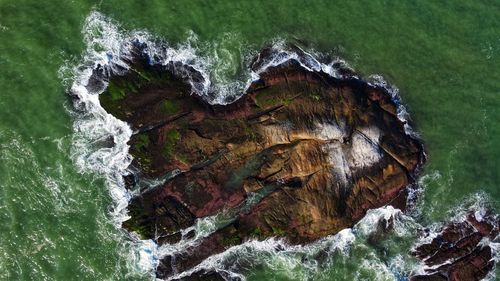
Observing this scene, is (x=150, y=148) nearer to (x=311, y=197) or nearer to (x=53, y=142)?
(x=53, y=142)

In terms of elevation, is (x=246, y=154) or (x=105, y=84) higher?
(x=105, y=84)

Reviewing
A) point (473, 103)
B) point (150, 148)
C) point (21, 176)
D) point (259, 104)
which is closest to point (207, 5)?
point (259, 104)

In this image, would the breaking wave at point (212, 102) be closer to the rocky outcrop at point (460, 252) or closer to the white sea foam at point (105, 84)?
the white sea foam at point (105, 84)

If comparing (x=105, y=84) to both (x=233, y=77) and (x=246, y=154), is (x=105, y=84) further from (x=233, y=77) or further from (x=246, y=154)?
(x=246, y=154)

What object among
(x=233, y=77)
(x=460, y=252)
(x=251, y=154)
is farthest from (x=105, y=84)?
(x=460, y=252)

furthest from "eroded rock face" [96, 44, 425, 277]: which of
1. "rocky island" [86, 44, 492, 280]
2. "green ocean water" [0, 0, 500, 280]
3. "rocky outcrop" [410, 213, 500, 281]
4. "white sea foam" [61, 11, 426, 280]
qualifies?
"rocky outcrop" [410, 213, 500, 281]

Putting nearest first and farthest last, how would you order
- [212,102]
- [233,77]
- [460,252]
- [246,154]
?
[246,154]
[212,102]
[233,77]
[460,252]
